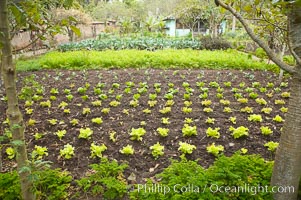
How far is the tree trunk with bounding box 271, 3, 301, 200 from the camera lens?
1.69 m

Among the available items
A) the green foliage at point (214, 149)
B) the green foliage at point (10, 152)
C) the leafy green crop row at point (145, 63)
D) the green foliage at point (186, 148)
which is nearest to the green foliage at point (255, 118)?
the green foliage at point (214, 149)

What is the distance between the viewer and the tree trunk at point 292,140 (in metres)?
1.69

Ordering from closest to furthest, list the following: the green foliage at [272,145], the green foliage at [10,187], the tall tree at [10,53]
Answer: the tall tree at [10,53] < the green foliage at [10,187] < the green foliage at [272,145]

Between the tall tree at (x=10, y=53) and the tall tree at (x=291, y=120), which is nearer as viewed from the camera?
the tall tree at (x=10, y=53)

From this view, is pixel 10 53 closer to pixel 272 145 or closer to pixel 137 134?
pixel 137 134

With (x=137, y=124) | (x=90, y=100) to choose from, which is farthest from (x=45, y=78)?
(x=137, y=124)

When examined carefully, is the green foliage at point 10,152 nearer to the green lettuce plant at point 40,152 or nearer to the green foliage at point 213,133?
the green lettuce plant at point 40,152

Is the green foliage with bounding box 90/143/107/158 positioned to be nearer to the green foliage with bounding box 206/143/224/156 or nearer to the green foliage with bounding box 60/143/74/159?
the green foliage with bounding box 60/143/74/159

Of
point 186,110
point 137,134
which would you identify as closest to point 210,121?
point 186,110

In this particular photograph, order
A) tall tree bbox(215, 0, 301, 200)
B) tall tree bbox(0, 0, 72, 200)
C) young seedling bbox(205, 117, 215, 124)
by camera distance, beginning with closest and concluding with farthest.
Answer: tall tree bbox(0, 0, 72, 200)
tall tree bbox(215, 0, 301, 200)
young seedling bbox(205, 117, 215, 124)

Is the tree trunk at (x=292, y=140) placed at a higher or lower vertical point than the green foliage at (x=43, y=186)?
higher

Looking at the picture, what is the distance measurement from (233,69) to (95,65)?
14.4 ft

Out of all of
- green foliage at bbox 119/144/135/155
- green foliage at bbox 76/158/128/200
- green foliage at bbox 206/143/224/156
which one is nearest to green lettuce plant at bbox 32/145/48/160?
green foliage at bbox 76/158/128/200

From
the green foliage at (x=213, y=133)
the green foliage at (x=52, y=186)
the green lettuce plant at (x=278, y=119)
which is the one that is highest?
the green lettuce plant at (x=278, y=119)
